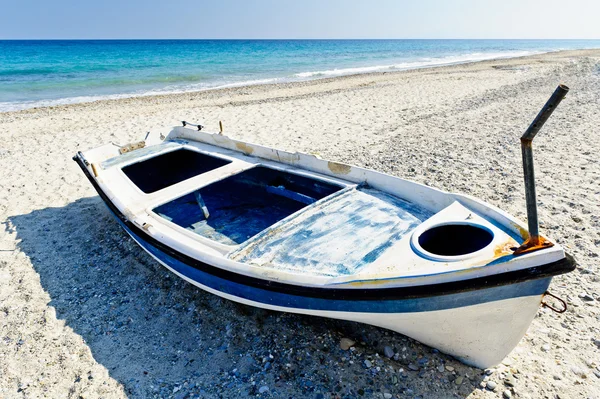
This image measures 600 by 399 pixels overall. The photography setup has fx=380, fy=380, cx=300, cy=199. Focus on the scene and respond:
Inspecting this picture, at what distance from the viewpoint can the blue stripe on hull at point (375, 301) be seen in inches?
109

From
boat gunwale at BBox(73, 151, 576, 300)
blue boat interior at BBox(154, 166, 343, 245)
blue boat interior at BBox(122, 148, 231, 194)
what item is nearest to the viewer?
boat gunwale at BBox(73, 151, 576, 300)

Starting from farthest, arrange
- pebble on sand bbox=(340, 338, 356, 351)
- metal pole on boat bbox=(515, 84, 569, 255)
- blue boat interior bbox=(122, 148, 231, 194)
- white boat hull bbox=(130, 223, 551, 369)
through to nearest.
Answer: blue boat interior bbox=(122, 148, 231, 194) → pebble on sand bbox=(340, 338, 356, 351) → white boat hull bbox=(130, 223, 551, 369) → metal pole on boat bbox=(515, 84, 569, 255)

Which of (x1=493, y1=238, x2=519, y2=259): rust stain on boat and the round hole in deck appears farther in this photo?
the round hole in deck

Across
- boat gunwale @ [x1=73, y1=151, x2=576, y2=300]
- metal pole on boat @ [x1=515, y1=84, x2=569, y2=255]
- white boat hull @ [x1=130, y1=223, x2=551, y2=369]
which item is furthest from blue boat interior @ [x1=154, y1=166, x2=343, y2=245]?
metal pole on boat @ [x1=515, y1=84, x2=569, y2=255]

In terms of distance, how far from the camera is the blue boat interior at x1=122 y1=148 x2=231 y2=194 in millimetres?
6480

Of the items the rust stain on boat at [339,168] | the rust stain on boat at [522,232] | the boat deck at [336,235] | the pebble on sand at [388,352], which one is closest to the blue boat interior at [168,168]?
the rust stain on boat at [339,168]

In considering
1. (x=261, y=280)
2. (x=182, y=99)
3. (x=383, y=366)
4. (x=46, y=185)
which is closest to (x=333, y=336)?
(x=383, y=366)

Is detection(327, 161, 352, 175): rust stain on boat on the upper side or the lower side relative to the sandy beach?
upper

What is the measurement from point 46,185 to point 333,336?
7.23 meters

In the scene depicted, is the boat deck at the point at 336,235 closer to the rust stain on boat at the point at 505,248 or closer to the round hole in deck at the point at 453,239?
the round hole in deck at the point at 453,239

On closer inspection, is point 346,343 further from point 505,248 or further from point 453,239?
point 505,248

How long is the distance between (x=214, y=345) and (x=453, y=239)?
2.62m

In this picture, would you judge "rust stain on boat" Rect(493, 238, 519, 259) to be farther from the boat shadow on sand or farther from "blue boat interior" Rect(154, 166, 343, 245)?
"blue boat interior" Rect(154, 166, 343, 245)

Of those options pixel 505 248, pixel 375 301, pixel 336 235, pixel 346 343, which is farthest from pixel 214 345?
pixel 505 248
